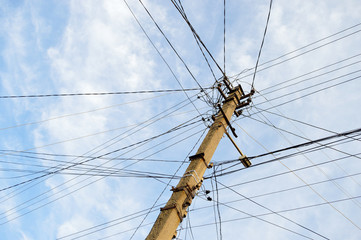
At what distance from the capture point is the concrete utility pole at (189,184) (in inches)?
235

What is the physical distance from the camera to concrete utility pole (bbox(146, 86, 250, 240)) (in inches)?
235

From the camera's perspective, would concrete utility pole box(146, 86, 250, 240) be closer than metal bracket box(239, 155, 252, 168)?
Yes

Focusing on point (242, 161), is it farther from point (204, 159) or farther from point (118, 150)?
point (118, 150)

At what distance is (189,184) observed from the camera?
22.3ft

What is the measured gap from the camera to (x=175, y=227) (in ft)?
20.2

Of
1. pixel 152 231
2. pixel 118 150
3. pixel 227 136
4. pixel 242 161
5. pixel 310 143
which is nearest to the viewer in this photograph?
pixel 152 231

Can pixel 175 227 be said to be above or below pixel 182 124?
below

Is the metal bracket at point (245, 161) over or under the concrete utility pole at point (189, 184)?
over

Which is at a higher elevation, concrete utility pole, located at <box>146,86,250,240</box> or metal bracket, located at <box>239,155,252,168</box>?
metal bracket, located at <box>239,155,252,168</box>

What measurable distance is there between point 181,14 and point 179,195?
14.2 feet

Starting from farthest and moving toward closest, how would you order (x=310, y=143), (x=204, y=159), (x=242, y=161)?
(x=242, y=161), (x=204, y=159), (x=310, y=143)

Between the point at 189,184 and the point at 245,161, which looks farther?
the point at 245,161

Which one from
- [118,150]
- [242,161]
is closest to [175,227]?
[242,161]

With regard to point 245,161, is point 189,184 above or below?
below
